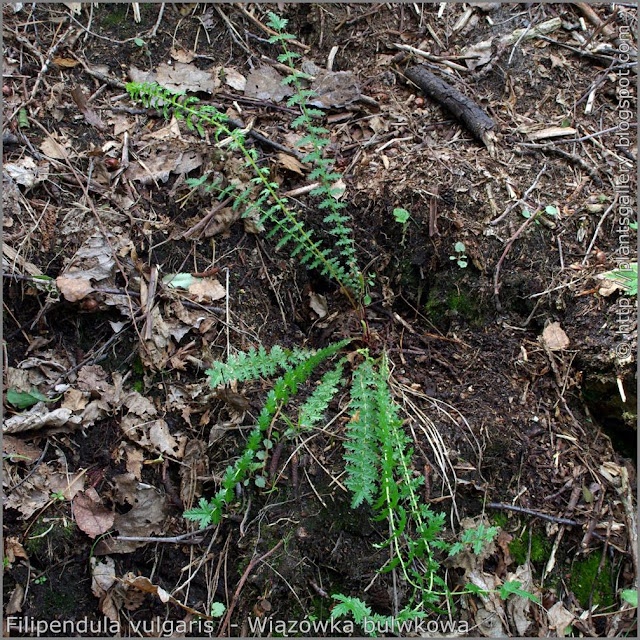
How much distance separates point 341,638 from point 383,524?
499mm

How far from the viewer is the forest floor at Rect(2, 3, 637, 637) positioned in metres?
2.45

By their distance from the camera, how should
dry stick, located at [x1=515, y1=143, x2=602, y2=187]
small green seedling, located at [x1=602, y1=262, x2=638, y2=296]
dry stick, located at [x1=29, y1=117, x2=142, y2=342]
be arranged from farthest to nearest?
1. dry stick, located at [x1=515, y1=143, x2=602, y2=187]
2. small green seedling, located at [x1=602, y1=262, x2=638, y2=296]
3. dry stick, located at [x1=29, y1=117, x2=142, y2=342]

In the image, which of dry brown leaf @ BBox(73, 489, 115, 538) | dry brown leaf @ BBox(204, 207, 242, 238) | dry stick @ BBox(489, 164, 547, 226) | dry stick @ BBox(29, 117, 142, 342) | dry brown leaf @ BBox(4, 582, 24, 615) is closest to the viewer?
dry brown leaf @ BBox(4, 582, 24, 615)

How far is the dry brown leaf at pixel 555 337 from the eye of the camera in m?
3.04

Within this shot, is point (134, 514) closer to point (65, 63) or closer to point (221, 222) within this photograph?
point (221, 222)

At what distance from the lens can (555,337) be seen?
3064mm

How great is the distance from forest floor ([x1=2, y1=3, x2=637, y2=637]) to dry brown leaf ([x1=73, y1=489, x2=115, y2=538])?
1cm

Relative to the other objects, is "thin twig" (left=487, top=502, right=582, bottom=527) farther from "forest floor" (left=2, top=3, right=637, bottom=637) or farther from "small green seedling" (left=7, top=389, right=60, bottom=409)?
"small green seedling" (left=7, top=389, right=60, bottom=409)

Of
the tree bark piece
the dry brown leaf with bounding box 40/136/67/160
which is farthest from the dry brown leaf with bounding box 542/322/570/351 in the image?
the dry brown leaf with bounding box 40/136/67/160

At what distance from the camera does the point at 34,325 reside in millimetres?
2695

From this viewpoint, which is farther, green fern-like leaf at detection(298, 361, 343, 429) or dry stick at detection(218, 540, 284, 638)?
green fern-like leaf at detection(298, 361, 343, 429)

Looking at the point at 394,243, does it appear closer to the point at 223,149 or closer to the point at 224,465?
the point at 223,149

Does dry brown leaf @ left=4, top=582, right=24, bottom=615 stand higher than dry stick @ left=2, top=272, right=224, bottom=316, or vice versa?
dry stick @ left=2, top=272, right=224, bottom=316

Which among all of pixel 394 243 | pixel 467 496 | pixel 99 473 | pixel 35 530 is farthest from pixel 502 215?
pixel 35 530
